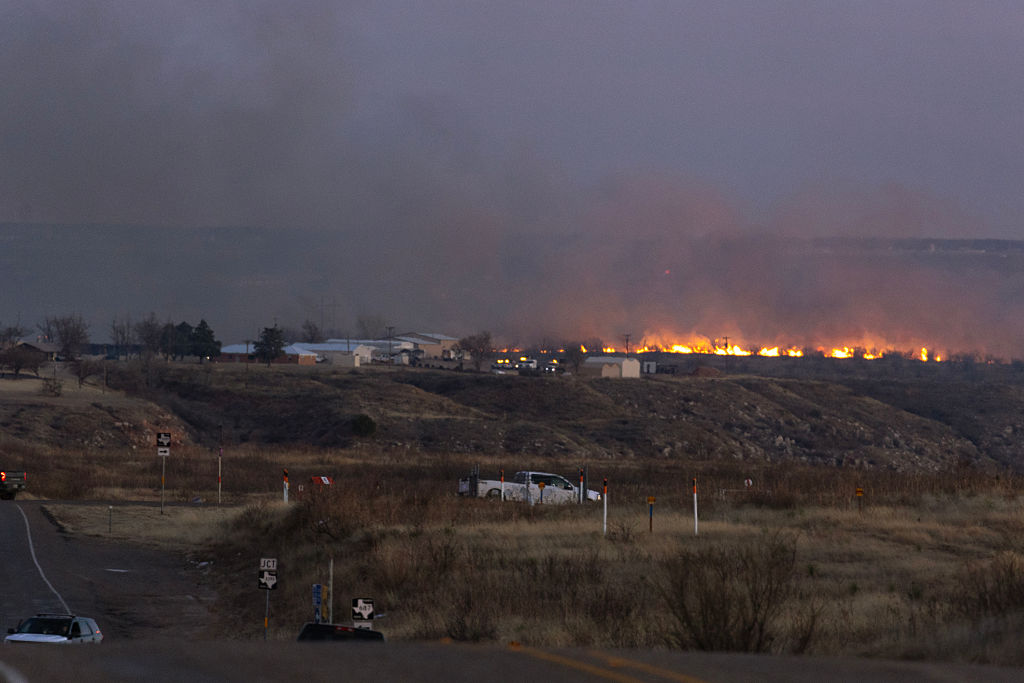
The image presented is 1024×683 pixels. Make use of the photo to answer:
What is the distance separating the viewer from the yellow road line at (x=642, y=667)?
7828 millimetres

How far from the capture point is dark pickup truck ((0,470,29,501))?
45.9 metres

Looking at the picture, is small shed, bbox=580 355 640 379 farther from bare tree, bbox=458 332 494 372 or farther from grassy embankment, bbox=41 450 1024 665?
grassy embankment, bbox=41 450 1024 665

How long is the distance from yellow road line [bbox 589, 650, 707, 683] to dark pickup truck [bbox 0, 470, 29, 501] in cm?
4353

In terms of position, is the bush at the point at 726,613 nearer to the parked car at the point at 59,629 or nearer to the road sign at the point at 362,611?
the road sign at the point at 362,611

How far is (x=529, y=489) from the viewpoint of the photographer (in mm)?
40344

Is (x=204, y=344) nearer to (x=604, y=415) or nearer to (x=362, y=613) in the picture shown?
(x=604, y=415)

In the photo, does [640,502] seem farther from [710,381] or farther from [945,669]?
[710,381]

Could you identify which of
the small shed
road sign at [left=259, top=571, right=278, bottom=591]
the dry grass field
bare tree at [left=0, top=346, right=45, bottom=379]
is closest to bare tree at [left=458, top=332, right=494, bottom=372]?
the small shed

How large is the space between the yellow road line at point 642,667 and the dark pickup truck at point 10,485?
43527 millimetres

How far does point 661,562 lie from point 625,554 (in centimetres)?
232

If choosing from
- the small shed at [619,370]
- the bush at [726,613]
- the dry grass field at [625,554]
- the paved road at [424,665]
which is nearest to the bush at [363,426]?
the dry grass field at [625,554]

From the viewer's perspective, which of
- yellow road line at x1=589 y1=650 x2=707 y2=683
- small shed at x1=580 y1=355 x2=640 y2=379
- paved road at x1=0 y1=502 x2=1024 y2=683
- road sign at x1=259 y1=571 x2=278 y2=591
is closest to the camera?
yellow road line at x1=589 y1=650 x2=707 y2=683

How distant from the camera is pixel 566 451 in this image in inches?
3059

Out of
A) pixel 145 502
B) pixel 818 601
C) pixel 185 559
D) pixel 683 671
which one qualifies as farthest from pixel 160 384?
pixel 683 671
